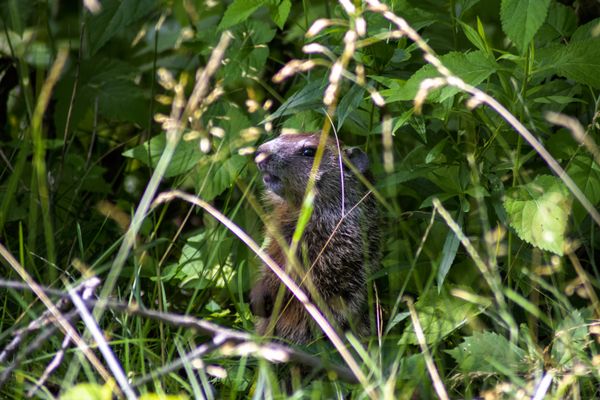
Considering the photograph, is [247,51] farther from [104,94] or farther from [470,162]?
[470,162]

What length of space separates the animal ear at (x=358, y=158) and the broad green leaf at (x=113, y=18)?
3.60 ft

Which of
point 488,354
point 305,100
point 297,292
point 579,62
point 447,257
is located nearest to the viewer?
point 297,292

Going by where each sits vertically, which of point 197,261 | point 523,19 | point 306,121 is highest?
point 523,19

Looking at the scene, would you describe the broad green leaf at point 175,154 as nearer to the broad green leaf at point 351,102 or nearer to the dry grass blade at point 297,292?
the broad green leaf at point 351,102

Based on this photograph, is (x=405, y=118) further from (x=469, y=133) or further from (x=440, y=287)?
(x=440, y=287)

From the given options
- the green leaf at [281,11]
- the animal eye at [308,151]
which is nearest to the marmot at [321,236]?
the animal eye at [308,151]

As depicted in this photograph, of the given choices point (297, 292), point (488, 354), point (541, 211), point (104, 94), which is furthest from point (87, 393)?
point (104, 94)

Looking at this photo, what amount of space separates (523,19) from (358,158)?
1.12 metres

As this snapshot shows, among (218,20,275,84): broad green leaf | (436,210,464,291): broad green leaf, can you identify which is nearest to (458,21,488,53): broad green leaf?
(436,210,464,291): broad green leaf

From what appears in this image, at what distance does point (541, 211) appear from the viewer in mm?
3242

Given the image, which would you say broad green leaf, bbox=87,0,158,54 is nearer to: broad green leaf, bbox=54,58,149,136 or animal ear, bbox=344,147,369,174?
broad green leaf, bbox=54,58,149,136

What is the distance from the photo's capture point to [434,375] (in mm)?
2426

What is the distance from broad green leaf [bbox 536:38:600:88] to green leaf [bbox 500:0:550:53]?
279 millimetres

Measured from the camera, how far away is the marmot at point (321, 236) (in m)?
3.72
